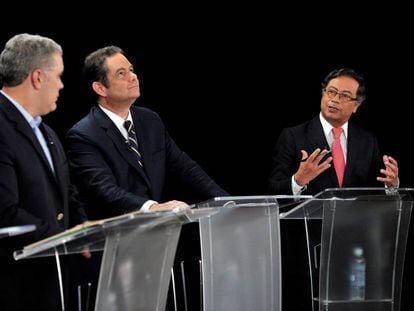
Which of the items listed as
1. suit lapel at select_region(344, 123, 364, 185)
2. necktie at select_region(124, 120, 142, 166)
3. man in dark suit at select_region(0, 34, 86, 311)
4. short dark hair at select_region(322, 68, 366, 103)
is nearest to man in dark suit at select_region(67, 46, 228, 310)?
necktie at select_region(124, 120, 142, 166)

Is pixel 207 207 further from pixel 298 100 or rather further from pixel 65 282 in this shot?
pixel 298 100

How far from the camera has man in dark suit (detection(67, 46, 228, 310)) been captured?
4.62m

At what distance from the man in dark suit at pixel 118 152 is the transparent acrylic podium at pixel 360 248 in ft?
2.49

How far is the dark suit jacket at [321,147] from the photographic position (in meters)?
5.32

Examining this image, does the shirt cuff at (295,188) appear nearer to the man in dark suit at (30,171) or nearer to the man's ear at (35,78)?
the man in dark suit at (30,171)

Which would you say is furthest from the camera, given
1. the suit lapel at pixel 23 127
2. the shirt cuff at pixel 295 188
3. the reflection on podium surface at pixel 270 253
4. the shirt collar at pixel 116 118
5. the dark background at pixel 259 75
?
the dark background at pixel 259 75

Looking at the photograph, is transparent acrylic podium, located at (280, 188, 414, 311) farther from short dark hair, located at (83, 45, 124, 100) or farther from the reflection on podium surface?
short dark hair, located at (83, 45, 124, 100)

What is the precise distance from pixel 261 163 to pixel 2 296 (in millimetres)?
2895

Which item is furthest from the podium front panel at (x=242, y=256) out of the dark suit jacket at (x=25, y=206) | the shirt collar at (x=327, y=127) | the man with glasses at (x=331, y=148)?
the shirt collar at (x=327, y=127)

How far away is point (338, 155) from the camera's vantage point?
17.7 feet

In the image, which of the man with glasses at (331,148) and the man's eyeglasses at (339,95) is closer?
the man with glasses at (331,148)

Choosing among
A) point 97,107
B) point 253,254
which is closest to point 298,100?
point 97,107

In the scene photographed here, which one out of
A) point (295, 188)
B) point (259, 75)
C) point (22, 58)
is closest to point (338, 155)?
point (295, 188)

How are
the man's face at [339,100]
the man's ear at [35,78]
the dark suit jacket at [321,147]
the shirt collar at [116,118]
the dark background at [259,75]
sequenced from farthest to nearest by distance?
the dark background at [259,75] < the man's face at [339,100] < the dark suit jacket at [321,147] < the shirt collar at [116,118] < the man's ear at [35,78]
